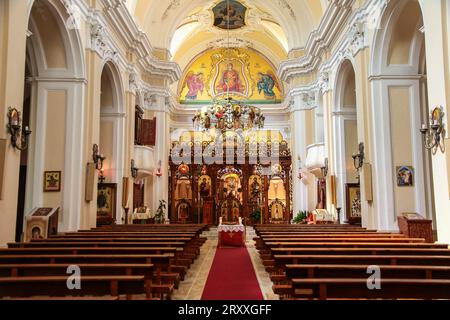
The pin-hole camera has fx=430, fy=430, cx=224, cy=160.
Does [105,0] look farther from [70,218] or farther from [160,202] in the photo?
[160,202]

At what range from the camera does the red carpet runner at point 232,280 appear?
563 cm

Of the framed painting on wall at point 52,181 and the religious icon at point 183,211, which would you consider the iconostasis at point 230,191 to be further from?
the framed painting on wall at point 52,181

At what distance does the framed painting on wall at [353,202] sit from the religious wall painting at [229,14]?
10.7m

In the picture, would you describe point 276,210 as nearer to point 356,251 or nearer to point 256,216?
point 256,216

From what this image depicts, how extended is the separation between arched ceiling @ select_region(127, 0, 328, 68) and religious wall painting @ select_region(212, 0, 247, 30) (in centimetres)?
25

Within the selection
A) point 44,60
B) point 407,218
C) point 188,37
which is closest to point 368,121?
point 407,218

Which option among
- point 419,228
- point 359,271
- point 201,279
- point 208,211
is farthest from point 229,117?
point 359,271

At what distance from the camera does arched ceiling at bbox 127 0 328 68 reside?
16.5 m

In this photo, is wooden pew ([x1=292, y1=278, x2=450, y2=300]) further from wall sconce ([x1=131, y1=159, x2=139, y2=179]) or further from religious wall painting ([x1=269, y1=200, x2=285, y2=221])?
religious wall painting ([x1=269, y1=200, x2=285, y2=221])

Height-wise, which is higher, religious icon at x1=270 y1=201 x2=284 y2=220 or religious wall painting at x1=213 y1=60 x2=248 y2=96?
religious wall painting at x1=213 y1=60 x2=248 y2=96

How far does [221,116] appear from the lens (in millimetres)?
15148

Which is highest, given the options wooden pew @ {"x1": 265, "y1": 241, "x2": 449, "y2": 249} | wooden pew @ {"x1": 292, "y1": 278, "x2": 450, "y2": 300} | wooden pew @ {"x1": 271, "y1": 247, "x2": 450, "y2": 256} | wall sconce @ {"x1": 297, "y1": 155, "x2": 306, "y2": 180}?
wall sconce @ {"x1": 297, "y1": 155, "x2": 306, "y2": 180}

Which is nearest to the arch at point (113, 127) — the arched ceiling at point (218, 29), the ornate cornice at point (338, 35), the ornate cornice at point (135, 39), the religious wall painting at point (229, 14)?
the ornate cornice at point (135, 39)

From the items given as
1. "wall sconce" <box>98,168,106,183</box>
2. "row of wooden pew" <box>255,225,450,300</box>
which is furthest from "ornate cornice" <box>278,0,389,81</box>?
"wall sconce" <box>98,168,106,183</box>
